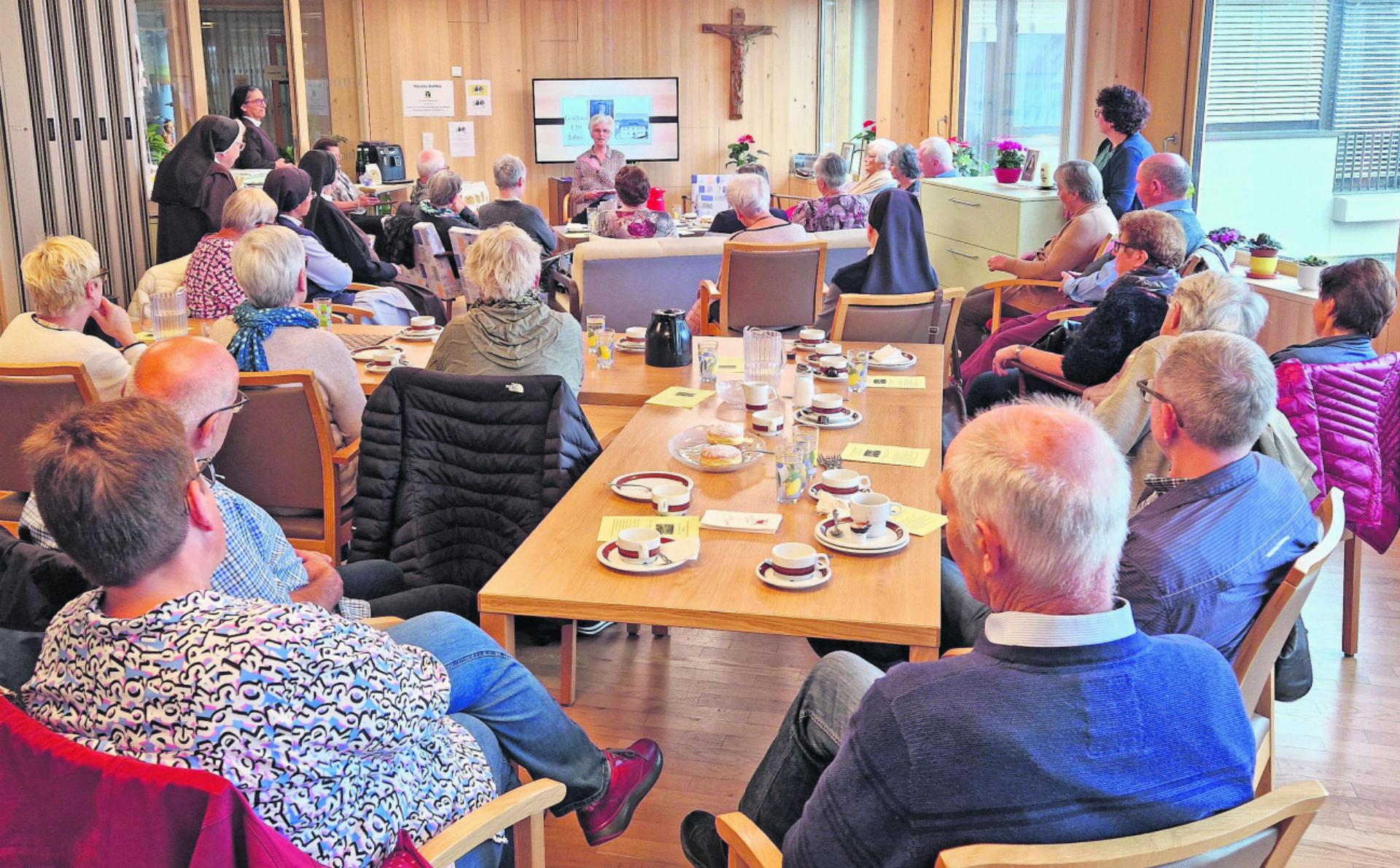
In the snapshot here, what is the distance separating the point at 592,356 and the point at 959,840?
2.97 meters

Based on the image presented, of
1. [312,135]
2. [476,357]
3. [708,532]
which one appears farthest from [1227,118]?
[312,135]

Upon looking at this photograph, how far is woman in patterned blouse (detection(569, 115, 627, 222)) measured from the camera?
32.0 ft

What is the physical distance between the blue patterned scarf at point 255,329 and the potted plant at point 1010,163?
5355mm

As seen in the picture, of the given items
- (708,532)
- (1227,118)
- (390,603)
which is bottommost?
(390,603)

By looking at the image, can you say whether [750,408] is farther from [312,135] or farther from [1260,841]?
[312,135]

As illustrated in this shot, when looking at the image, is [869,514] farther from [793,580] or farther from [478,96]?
[478,96]

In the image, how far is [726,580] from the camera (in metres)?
2.33

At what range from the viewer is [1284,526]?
2246mm

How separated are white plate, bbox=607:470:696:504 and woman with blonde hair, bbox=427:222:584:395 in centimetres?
81

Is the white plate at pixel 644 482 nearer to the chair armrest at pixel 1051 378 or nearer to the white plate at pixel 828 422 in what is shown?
the white plate at pixel 828 422

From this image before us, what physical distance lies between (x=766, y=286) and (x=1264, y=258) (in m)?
2.42

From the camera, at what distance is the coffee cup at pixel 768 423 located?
3.23m

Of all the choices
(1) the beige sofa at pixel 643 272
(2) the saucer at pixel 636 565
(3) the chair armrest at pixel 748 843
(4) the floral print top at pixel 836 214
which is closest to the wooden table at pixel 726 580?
(2) the saucer at pixel 636 565

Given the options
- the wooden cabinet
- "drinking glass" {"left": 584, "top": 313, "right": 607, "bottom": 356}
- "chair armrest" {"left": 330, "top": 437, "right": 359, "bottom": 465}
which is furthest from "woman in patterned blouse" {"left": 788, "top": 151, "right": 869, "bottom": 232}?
"chair armrest" {"left": 330, "top": 437, "right": 359, "bottom": 465}
